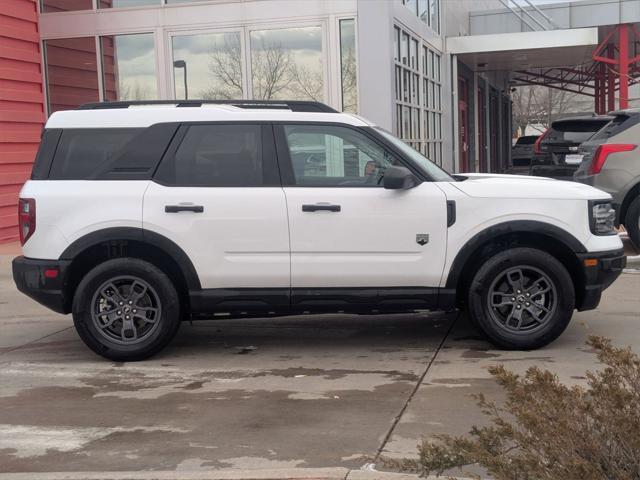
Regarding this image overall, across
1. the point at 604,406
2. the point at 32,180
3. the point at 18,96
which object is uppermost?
the point at 18,96

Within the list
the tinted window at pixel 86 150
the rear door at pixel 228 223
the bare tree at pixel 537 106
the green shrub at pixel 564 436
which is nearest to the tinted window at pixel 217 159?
the rear door at pixel 228 223

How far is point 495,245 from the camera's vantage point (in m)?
6.35

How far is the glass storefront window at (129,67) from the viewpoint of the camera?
47.3 ft

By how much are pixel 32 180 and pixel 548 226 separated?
155 inches

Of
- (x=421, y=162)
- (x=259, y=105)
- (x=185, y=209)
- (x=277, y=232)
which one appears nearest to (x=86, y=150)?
(x=185, y=209)

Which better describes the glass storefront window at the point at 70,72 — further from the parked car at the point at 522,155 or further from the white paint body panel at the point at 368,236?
the parked car at the point at 522,155

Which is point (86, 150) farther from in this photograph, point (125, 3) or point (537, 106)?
point (537, 106)

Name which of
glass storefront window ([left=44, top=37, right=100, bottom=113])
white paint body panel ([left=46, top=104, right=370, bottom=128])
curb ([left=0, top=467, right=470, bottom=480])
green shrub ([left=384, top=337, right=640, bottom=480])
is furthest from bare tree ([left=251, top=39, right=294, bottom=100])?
green shrub ([left=384, top=337, right=640, bottom=480])

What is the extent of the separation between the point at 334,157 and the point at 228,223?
963 mm

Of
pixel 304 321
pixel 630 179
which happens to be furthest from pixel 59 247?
pixel 630 179

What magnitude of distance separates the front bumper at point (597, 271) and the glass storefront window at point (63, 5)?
1122cm

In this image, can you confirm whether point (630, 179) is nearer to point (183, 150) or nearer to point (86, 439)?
point (183, 150)

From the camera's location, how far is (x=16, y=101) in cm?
1341

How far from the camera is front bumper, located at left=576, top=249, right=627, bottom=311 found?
20.5 feet
